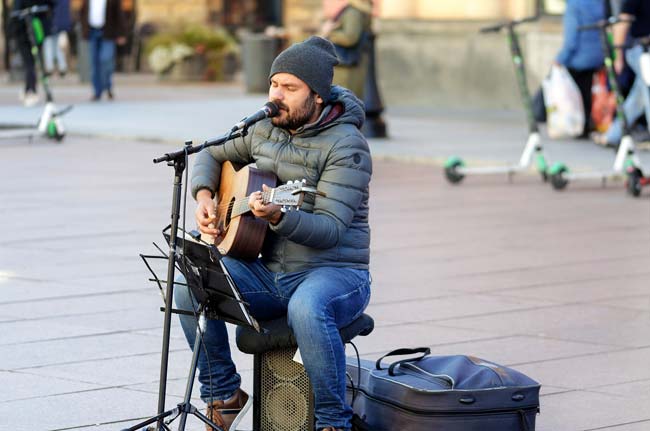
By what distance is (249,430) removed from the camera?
5.39 metres

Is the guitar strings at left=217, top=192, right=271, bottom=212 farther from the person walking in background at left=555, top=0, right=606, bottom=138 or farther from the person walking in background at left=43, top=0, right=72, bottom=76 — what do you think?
the person walking in background at left=43, top=0, right=72, bottom=76

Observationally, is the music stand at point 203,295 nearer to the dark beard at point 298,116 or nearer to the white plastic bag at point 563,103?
the dark beard at point 298,116

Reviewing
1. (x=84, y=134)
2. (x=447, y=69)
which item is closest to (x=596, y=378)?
(x=84, y=134)

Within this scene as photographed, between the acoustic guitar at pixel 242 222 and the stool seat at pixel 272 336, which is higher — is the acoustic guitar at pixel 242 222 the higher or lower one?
the higher one

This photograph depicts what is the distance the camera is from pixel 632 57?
14711mm

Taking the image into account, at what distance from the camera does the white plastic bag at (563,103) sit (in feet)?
51.3

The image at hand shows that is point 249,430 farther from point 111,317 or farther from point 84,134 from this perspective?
point 84,134

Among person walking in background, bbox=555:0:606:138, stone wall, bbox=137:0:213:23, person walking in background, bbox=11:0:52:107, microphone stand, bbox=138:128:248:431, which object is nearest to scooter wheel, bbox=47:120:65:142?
person walking in background, bbox=11:0:52:107

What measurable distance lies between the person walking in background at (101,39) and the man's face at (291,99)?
17605 mm

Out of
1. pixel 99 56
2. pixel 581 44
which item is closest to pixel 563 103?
pixel 581 44

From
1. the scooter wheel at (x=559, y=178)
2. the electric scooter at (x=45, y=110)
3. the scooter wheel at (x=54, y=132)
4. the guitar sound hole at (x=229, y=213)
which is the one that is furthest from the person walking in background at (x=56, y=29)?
the guitar sound hole at (x=229, y=213)

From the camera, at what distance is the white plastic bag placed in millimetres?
15633

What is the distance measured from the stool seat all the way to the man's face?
653mm

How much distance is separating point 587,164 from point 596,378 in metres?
7.90
